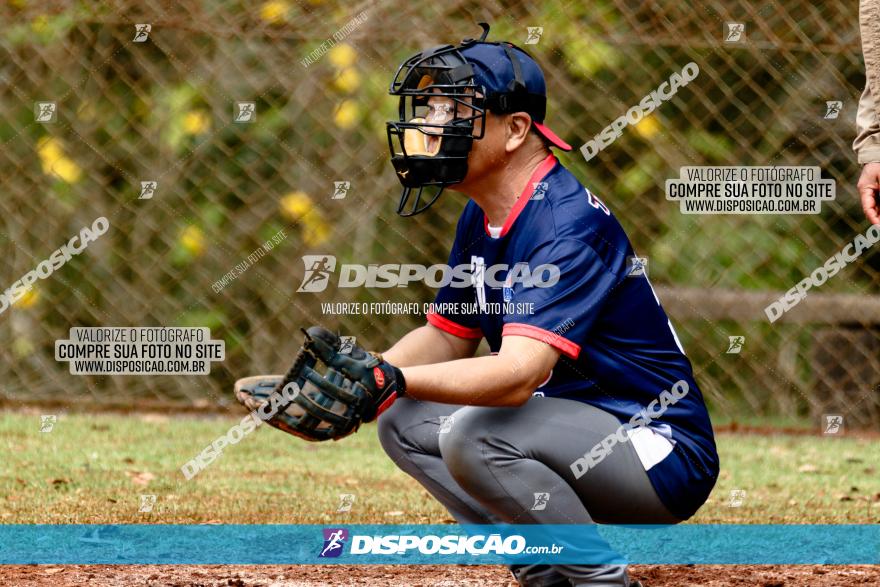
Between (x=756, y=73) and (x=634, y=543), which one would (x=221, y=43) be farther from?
(x=634, y=543)

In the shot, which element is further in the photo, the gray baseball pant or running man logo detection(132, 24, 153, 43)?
running man logo detection(132, 24, 153, 43)

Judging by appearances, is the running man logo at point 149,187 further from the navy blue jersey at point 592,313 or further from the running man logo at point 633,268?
the running man logo at point 633,268

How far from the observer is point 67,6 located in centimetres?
648

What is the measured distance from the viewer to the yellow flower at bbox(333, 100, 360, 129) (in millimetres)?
6484

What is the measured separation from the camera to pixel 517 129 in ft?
11.5

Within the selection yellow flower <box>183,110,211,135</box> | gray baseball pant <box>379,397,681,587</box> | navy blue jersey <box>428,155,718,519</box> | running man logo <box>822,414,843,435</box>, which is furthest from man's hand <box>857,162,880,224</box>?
yellow flower <box>183,110,211,135</box>

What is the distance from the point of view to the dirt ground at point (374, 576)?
3.79 meters

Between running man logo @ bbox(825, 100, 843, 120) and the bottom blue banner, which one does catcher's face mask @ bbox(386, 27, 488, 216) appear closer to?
the bottom blue banner

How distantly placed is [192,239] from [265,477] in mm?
1586

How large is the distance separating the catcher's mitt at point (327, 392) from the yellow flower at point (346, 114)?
3.51 meters

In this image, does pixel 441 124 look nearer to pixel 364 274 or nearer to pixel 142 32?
pixel 364 274

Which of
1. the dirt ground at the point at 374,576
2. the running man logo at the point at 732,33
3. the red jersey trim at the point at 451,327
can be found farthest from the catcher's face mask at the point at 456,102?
the running man logo at the point at 732,33

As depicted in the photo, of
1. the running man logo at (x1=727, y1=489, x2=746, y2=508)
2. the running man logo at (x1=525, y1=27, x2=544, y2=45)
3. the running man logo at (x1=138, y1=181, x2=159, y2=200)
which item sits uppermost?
the running man logo at (x1=525, y1=27, x2=544, y2=45)

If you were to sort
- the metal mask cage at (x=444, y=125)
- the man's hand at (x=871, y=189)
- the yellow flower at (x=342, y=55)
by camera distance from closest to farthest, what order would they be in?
the metal mask cage at (x=444, y=125) < the man's hand at (x=871, y=189) < the yellow flower at (x=342, y=55)
